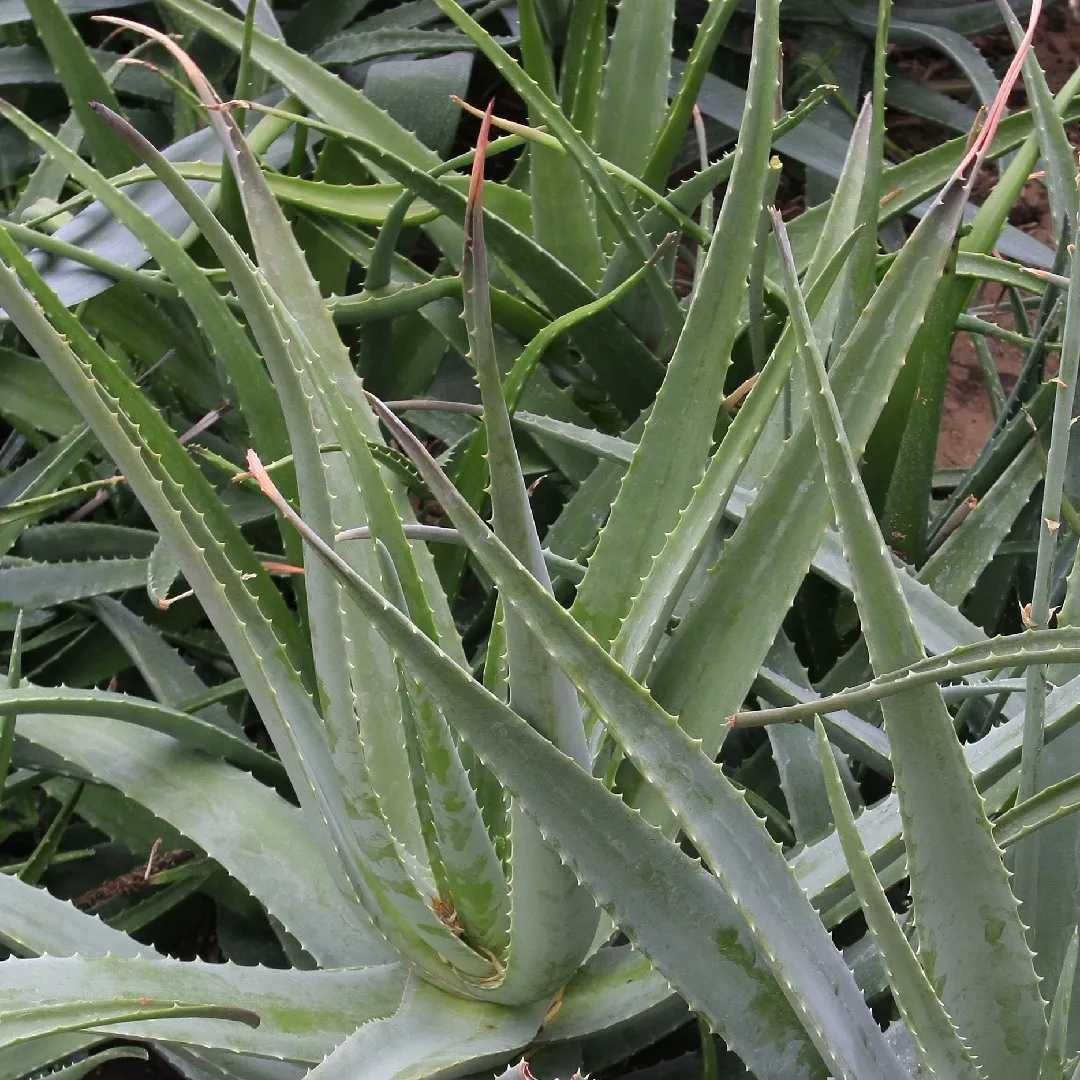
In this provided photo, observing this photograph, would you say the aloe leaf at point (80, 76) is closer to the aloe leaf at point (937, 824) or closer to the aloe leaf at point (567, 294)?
the aloe leaf at point (567, 294)

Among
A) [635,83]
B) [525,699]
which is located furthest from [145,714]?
[635,83]

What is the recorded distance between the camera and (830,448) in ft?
1.03

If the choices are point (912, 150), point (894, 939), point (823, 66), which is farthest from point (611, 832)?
point (912, 150)

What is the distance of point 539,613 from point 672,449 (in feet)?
0.67

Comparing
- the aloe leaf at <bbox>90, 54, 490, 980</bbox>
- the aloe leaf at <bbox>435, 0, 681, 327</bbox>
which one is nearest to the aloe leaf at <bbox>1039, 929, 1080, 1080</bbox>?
the aloe leaf at <bbox>90, 54, 490, 980</bbox>

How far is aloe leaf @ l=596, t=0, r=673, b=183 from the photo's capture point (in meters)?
0.84

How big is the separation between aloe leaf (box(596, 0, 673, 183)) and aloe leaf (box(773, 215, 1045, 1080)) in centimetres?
53

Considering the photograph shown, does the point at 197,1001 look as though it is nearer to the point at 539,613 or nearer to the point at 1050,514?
the point at 539,613

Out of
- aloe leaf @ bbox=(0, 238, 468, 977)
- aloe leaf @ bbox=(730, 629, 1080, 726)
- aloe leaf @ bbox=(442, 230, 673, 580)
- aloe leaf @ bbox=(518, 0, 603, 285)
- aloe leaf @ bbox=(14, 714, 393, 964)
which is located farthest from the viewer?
aloe leaf @ bbox=(518, 0, 603, 285)

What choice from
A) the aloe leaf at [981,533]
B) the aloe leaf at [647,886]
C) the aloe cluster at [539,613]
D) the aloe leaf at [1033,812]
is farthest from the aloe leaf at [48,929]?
the aloe leaf at [981,533]

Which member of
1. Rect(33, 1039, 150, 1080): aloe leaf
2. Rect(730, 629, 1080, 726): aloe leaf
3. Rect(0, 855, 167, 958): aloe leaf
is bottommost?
Rect(33, 1039, 150, 1080): aloe leaf

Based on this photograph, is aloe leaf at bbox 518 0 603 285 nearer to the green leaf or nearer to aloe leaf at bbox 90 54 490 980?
aloe leaf at bbox 90 54 490 980

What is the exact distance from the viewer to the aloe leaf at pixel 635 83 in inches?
32.9

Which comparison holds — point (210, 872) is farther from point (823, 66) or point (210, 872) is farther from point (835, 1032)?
point (823, 66)
